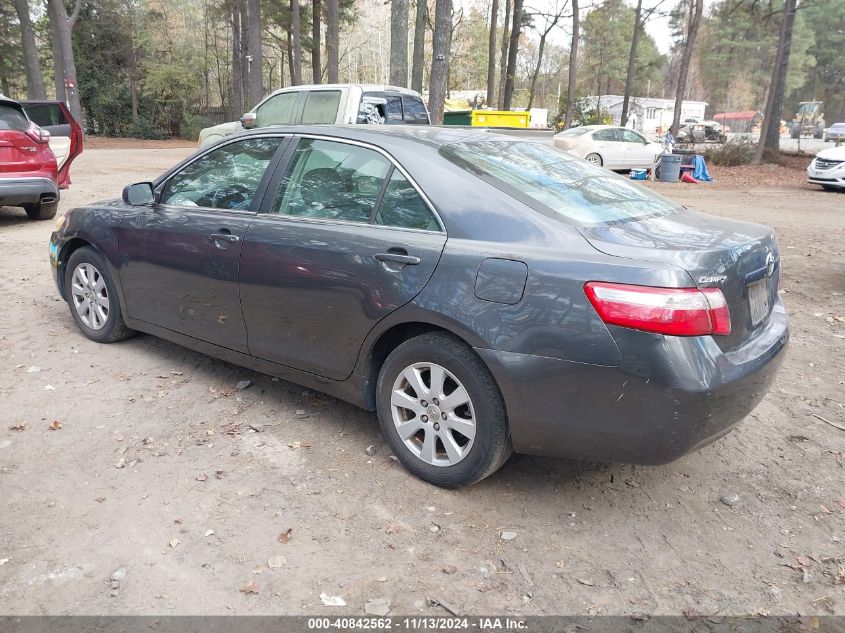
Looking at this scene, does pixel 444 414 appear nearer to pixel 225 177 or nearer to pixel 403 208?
pixel 403 208

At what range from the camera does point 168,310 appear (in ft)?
14.3

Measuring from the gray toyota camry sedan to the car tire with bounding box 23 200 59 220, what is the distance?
694 cm

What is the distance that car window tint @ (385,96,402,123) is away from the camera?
1144 centimetres

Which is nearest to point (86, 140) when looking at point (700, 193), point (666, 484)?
point (700, 193)

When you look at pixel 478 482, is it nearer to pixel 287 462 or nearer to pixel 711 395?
pixel 287 462

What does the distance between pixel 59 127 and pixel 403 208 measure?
10.4 metres

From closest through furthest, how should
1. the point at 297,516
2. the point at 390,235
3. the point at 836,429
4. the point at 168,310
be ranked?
the point at 297,516
the point at 390,235
the point at 836,429
the point at 168,310

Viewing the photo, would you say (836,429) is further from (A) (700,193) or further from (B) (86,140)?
(B) (86,140)

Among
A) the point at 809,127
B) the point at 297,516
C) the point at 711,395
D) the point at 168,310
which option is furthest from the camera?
the point at 809,127

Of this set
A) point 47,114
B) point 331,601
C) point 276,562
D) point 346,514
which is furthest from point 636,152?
point 331,601

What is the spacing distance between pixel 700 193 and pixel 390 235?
1505 centimetres

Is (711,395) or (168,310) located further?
(168,310)

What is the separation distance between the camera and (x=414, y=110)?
39.2ft

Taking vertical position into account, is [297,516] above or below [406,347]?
below
